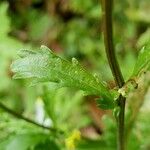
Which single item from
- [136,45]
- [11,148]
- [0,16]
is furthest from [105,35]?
[136,45]

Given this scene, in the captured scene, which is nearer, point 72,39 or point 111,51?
point 111,51

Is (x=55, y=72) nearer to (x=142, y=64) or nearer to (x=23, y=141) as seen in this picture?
(x=142, y=64)

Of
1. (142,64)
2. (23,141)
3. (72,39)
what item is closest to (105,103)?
(142,64)

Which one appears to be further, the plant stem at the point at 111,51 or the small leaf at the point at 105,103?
the small leaf at the point at 105,103

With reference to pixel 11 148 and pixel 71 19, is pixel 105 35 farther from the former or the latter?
pixel 71 19

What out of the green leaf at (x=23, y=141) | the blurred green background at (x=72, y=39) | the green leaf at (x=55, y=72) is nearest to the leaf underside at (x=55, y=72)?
the green leaf at (x=55, y=72)

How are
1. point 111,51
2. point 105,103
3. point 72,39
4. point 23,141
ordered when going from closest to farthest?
point 111,51 → point 105,103 → point 23,141 → point 72,39

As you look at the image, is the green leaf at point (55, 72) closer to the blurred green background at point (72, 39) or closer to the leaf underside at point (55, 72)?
the leaf underside at point (55, 72)

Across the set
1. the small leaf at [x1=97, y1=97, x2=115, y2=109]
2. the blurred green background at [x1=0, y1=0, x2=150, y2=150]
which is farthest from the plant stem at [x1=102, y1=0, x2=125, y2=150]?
the blurred green background at [x1=0, y1=0, x2=150, y2=150]
